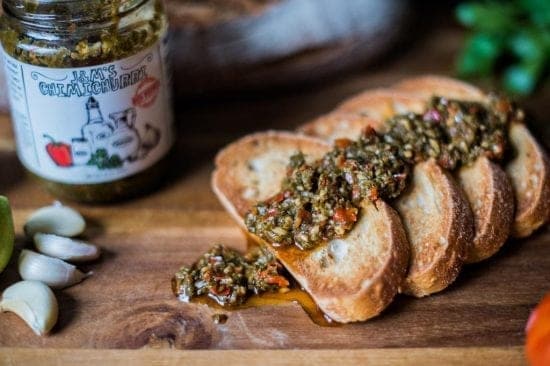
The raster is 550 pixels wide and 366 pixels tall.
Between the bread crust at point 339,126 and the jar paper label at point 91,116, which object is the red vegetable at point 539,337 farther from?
the jar paper label at point 91,116

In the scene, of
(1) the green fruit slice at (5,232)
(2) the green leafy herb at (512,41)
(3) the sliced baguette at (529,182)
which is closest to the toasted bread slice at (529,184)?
(3) the sliced baguette at (529,182)

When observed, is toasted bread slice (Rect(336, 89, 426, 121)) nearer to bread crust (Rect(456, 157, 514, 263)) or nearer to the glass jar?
bread crust (Rect(456, 157, 514, 263))

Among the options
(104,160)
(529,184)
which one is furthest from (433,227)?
(104,160)

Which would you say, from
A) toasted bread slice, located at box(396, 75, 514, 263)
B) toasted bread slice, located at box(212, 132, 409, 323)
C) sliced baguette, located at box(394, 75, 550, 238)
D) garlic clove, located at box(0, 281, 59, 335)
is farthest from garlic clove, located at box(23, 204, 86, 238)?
sliced baguette, located at box(394, 75, 550, 238)

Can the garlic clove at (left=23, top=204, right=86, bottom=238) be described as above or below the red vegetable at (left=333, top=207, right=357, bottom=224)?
below

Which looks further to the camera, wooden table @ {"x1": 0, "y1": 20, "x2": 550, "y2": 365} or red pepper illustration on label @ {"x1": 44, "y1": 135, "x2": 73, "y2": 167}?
red pepper illustration on label @ {"x1": 44, "y1": 135, "x2": 73, "y2": 167}

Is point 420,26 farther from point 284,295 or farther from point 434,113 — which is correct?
point 284,295
